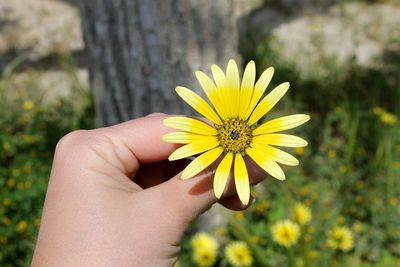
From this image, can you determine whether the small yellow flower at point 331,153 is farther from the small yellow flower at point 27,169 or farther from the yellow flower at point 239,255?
the small yellow flower at point 27,169

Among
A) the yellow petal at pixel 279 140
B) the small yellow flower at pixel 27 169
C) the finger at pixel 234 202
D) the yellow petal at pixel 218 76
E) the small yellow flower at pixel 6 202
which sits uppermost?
the yellow petal at pixel 218 76

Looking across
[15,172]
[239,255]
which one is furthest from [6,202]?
[239,255]

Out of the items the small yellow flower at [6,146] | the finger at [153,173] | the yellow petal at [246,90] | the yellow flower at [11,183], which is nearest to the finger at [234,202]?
the finger at [153,173]

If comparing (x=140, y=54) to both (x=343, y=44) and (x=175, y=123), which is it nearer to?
(x=175, y=123)

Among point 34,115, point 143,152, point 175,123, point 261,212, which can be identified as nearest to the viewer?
point 175,123

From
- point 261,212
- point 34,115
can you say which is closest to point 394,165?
point 261,212

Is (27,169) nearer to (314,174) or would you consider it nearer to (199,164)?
(314,174)
